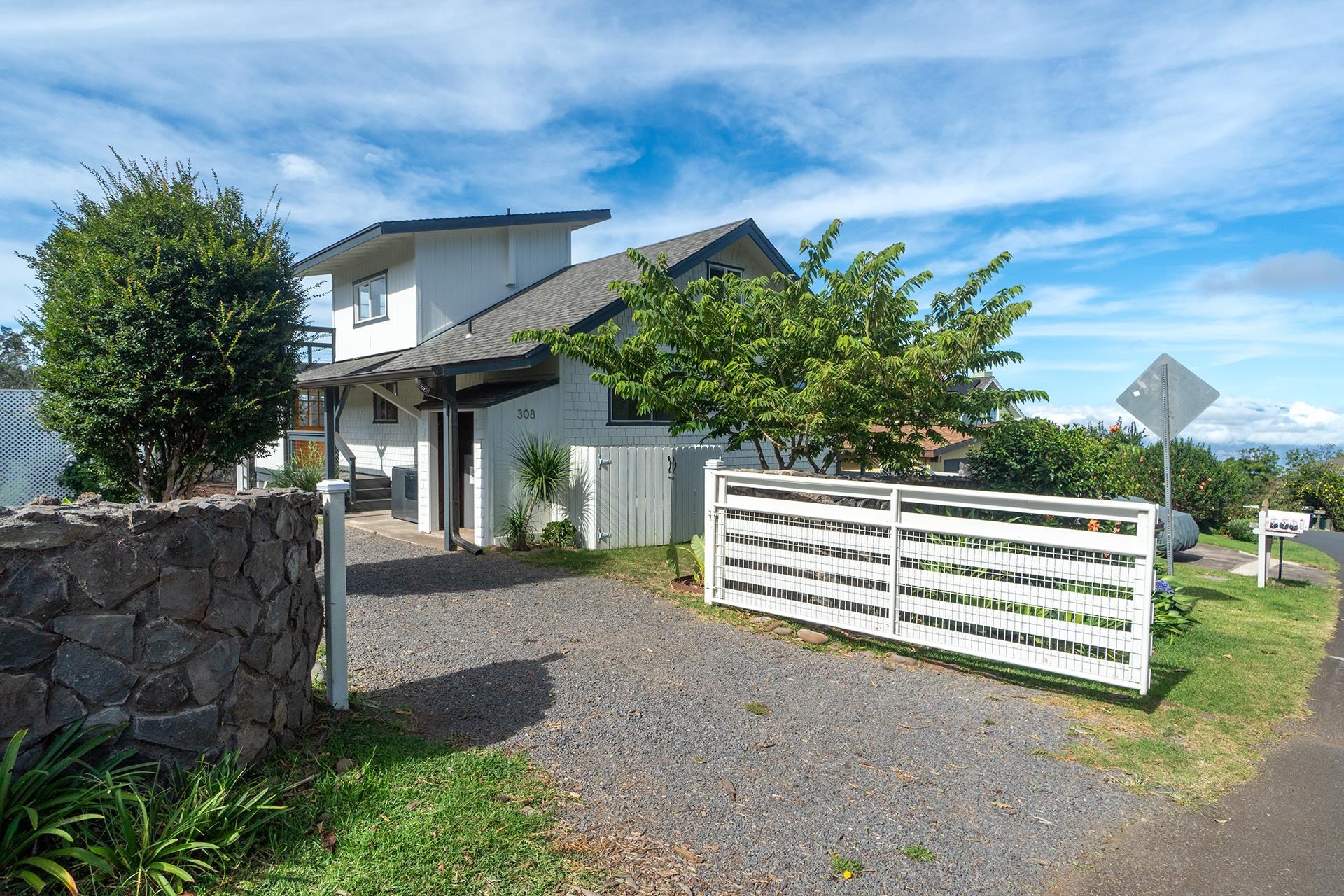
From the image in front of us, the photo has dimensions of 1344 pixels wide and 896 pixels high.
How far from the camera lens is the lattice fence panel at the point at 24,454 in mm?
10867

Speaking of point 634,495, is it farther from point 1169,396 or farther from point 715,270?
point 1169,396

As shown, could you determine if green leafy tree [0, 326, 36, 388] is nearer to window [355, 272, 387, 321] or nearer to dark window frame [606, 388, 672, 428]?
window [355, 272, 387, 321]

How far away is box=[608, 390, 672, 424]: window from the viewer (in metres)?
12.8

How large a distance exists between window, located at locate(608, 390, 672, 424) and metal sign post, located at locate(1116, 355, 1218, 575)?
7.25 metres

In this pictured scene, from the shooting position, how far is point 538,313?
13938 mm

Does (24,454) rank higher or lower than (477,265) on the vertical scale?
lower

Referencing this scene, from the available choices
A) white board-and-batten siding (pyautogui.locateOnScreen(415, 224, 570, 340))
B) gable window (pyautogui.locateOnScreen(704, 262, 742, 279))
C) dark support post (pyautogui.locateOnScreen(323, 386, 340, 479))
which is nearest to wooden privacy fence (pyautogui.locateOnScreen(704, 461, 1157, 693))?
gable window (pyautogui.locateOnScreen(704, 262, 742, 279))

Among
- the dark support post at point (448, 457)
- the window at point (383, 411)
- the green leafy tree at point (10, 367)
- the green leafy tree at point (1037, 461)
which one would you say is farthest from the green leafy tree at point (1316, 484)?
the green leafy tree at point (10, 367)

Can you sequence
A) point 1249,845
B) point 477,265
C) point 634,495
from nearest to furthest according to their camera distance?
point 1249,845
point 634,495
point 477,265

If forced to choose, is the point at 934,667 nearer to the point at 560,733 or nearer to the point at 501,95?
the point at 560,733

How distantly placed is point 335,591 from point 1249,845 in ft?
16.9

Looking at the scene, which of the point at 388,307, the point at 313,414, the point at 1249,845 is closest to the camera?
the point at 1249,845

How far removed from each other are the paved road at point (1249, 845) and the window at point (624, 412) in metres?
9.69

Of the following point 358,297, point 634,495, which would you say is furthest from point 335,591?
point 358,297
